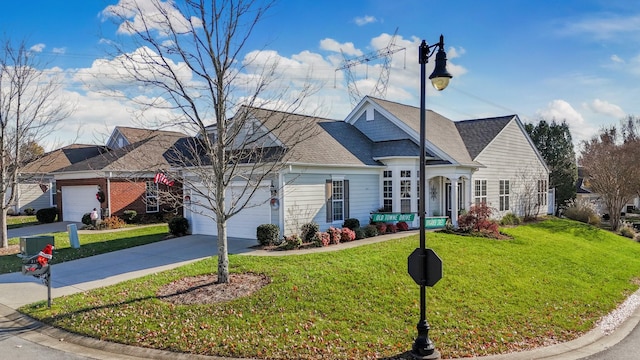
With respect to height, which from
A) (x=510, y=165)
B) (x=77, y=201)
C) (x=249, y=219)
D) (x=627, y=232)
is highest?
(x=510, y=165)

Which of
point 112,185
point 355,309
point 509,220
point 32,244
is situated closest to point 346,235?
point 355,309

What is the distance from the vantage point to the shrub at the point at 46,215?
82.8ft

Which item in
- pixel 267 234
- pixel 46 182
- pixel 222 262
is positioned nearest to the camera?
pixel 222 262

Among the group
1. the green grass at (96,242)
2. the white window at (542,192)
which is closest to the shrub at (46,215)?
the green grass at (96,242)

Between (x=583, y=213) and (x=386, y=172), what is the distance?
1827 centimetres

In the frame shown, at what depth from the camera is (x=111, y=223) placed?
22.1 meters

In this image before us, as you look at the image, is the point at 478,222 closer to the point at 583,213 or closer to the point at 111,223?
the point at 583,213

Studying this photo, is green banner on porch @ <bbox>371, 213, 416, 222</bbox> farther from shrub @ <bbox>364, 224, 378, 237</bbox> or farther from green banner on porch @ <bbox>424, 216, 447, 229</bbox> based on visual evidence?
shrub @ <bbox>364, 224, 378, 237</bbox>

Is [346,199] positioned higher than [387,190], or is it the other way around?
[387,190]

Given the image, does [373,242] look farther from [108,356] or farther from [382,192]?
[108,356]

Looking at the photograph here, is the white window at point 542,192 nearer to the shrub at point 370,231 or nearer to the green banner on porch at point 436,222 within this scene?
the green banner on porch at point 436,222

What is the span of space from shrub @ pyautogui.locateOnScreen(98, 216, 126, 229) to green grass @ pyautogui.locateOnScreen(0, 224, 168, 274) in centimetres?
133

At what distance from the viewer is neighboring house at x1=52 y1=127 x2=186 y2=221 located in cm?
2303

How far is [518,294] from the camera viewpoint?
10.9 metres
